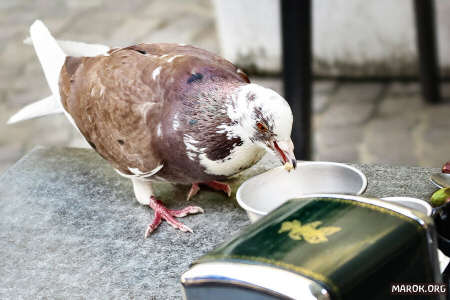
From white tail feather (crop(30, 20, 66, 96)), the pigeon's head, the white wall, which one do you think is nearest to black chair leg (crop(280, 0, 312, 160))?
white tail feather (crop(30, 20, 66, 96))

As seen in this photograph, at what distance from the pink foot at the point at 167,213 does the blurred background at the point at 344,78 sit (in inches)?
50.1

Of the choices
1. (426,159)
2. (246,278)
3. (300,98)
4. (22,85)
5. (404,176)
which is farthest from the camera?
(22,85)

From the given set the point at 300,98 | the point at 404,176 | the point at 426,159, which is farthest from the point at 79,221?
the point at 426,159

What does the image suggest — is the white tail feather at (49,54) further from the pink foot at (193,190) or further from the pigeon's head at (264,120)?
the pigeon's head at (264,120)

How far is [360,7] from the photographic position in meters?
2.70

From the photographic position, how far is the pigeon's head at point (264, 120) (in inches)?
37.3

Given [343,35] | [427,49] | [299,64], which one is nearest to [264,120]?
[299,64]

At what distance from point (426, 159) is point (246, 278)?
70.7 inches

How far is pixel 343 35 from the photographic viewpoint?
2.76m

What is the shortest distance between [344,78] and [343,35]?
0.58 ft

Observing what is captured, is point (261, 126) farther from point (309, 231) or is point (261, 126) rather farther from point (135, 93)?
point (309, 231)

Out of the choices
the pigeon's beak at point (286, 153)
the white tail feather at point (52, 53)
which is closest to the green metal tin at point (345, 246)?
the pigeon's beak at point (286, 153)

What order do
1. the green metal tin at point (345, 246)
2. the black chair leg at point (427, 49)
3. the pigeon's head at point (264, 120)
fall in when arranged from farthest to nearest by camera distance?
1. the black chair leg at point (427, 49)
2. the pigeon's head at point (264, 120)
3. the green metal tin at point (345, 246)

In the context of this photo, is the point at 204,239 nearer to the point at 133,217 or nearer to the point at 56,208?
the point at 133,217
